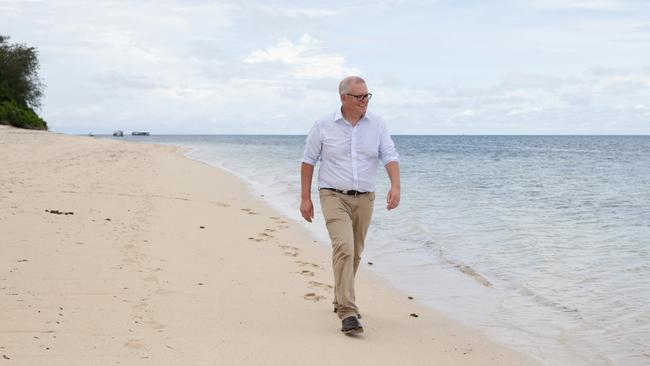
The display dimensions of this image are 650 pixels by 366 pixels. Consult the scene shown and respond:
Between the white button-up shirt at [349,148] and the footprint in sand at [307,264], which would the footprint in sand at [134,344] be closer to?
the white button-up shirt at [349,148]

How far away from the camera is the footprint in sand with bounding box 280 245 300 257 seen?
810 cm

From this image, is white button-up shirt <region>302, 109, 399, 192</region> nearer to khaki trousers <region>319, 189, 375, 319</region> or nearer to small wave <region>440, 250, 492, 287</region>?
khaki trousers <region>319, 189, 375, 319</region>

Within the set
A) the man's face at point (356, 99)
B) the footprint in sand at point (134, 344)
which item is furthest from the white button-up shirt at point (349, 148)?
the footprint in sand at point (134, 344)

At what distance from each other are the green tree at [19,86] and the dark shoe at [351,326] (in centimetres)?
5162

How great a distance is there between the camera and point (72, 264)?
241 inches

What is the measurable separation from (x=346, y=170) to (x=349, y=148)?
0.17 meters

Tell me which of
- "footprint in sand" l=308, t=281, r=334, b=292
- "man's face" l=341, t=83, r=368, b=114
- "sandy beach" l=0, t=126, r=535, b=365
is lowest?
"footprint in sand" l=308, t=281, r=334, b=292

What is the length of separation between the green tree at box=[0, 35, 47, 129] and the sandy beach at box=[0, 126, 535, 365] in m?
47.2

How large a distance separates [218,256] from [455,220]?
676 centimetres

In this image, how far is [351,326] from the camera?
481cm

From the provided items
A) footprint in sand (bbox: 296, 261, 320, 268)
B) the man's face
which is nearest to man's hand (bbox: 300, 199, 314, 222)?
the man's face

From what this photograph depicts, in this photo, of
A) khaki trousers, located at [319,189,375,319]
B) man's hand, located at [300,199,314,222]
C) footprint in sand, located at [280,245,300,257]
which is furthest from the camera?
footprint in sand, located at [280,245,300,257]

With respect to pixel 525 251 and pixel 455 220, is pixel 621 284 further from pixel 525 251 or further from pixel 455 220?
pixel 455 220

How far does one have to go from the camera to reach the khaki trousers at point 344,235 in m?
4.92
